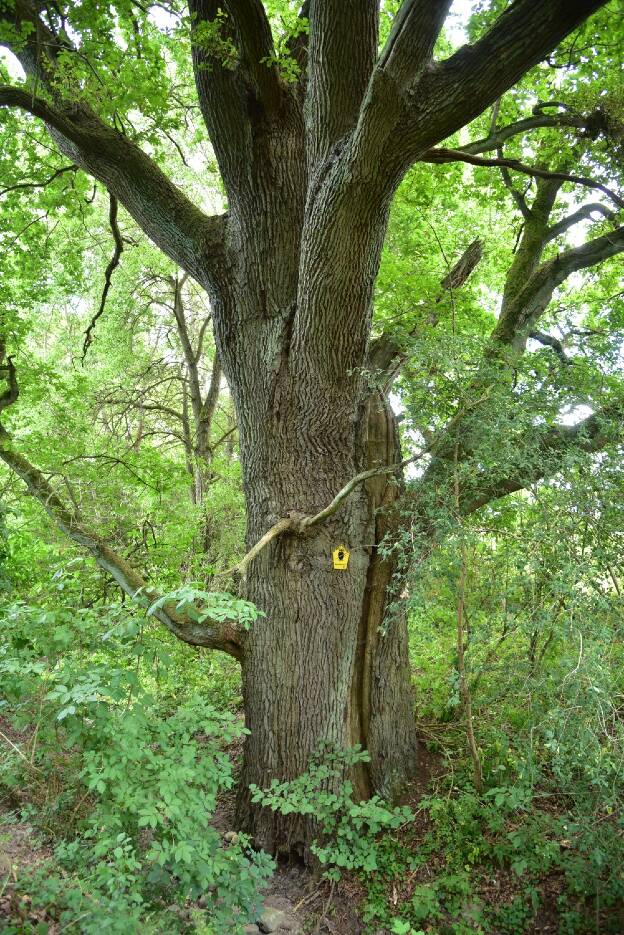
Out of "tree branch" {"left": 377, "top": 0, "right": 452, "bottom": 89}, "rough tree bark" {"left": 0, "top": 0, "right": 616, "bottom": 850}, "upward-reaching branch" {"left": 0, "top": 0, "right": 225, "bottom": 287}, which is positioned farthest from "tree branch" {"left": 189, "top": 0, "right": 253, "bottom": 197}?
"tree branch" {"left": 377, "top": 0, "right": 452, "bottom": 89}

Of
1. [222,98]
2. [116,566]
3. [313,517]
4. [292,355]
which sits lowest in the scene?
[116,566]

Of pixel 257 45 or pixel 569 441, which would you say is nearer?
pixel 569 441

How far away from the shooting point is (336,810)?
3.92 metres

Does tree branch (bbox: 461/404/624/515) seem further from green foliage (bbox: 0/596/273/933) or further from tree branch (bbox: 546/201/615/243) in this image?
tree branch (bbox: 546/201/615/243)

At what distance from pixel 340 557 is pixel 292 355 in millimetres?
1524

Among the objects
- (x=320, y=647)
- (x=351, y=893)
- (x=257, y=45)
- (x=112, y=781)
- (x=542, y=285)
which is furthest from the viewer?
(x=542, y=285)

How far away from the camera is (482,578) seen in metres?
3.83

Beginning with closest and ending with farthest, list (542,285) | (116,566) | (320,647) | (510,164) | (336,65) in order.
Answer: (336,65)
(320,647)
(510,164)
(116,566)
(542,285)

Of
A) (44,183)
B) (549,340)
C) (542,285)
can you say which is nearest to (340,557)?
(549,340)

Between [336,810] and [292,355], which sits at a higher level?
[292,355]

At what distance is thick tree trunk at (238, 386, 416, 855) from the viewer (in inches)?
161

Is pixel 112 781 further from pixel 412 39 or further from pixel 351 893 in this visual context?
pixel 412 39

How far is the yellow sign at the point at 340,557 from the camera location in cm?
422

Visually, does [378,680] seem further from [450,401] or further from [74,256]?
[74,256]
